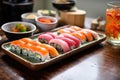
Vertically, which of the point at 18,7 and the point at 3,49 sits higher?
the point at 18,7

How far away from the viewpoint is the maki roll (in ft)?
2.60

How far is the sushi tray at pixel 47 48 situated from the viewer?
2.34ft

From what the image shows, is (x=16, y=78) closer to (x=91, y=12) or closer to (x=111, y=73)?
(x=111, y=73)

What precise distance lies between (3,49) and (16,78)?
0.18m

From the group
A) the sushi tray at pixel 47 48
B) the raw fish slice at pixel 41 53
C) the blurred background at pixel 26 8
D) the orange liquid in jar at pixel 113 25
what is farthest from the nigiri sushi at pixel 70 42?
the blurred background at pixel 26 8

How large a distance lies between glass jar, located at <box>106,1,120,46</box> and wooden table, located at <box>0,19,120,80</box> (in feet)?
0.37

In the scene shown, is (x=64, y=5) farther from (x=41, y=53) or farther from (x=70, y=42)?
(x=41, y=53)

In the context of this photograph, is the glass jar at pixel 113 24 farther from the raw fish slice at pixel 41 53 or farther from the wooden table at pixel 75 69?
the raw fish slice at pixel 41 53

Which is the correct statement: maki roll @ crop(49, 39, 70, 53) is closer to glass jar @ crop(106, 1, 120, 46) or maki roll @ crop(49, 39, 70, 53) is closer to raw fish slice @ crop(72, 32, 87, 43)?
raw fish slice @ crop(72, 32, 87, 43)

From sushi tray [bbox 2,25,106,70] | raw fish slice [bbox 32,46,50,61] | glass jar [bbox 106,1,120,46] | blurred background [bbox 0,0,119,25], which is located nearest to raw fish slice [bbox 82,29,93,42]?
sushi tray [bbox 2,25,106,70]

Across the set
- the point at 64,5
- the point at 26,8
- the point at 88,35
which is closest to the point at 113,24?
the point at 88,35

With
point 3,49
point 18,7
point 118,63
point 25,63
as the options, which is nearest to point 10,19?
point 18,7

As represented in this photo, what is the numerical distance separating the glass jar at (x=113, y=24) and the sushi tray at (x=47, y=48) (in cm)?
7

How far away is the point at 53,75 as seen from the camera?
2.23ft
